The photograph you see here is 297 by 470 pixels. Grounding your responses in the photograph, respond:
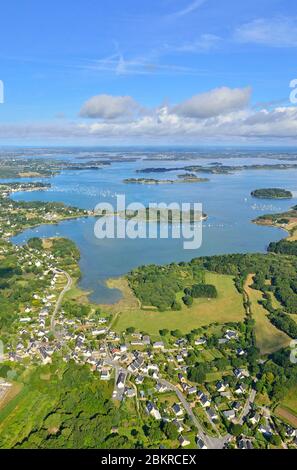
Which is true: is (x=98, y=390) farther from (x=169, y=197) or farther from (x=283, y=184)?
(x=283, y=184)

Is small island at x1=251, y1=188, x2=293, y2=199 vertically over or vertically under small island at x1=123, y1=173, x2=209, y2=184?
under

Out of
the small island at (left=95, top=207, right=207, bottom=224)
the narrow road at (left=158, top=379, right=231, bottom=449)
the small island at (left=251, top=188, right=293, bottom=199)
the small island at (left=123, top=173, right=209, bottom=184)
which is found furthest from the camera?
the small island at (left=123, top=173, right=209, bottom=184)

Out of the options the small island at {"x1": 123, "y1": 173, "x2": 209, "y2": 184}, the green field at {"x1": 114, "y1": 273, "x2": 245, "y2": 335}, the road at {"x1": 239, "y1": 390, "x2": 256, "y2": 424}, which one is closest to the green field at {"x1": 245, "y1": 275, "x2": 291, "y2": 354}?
the green field at {"x1": 114, "y1": 273, "x2": 245, "y2": 335}

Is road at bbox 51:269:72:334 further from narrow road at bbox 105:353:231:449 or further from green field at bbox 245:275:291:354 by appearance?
green field at bbox 245:275:291:354

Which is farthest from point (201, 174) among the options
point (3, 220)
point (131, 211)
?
point (3, 220)

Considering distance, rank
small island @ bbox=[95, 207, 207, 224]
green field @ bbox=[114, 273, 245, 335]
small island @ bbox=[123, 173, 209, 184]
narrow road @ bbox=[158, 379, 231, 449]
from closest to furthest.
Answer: narrow road @ bbox=[158, 379, 231, 449]
green field @ bbox=[114, 273, 245, 335]
small island @ bbox=[95, 207, 207, 224]
small island @ bbox=[123, 173, 209, 184]

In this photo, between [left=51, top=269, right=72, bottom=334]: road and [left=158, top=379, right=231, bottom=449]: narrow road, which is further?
[left=51, top=269, right=72, bottom=334]: road
